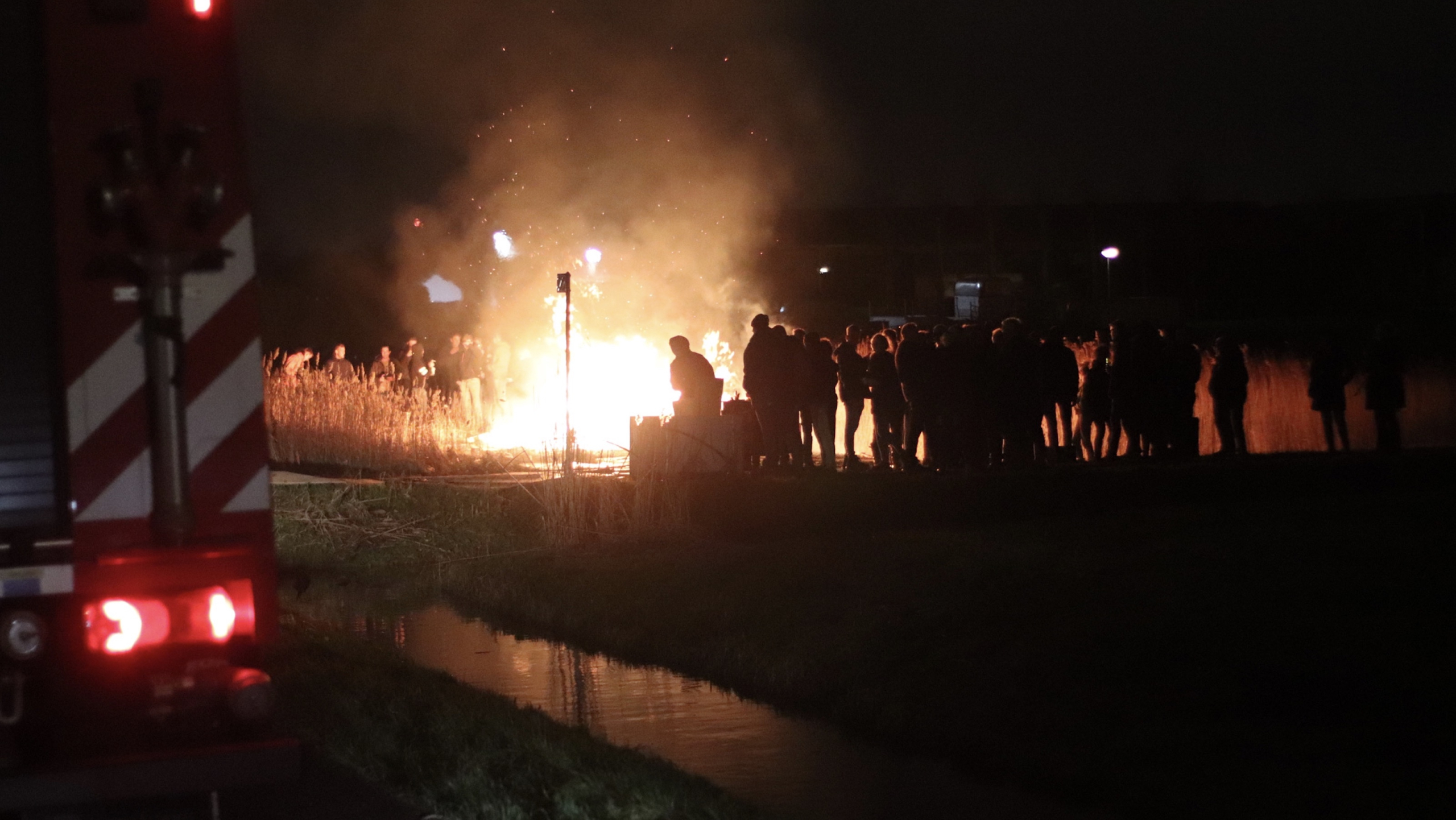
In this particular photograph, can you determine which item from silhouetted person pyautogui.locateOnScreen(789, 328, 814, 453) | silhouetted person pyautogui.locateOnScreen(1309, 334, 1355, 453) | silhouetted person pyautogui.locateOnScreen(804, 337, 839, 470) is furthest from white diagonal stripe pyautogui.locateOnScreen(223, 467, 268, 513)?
silhouetted person pyautogui.locateOnScreen(1309, 334, 1355, 453)

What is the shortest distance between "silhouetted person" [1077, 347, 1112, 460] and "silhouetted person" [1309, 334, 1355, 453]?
7.79 feet

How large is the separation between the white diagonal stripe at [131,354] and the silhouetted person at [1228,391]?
1415cm

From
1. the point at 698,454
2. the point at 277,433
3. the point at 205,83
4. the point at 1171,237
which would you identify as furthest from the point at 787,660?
the point at 1171,237

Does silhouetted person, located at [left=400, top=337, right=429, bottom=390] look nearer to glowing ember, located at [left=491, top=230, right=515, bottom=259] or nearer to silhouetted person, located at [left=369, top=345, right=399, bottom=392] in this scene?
silhouetted person, located at [left=369, top=345, right=399, bottom=392]

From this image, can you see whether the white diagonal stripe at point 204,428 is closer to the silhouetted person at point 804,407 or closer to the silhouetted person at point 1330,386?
the silhouetted person at point 804,407

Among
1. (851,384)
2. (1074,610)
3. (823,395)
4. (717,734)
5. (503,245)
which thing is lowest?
(717,734)

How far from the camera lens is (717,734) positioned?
8.48m

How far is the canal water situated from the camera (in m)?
7.00

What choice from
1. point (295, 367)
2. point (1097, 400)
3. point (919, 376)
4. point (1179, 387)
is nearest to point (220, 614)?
point (919, 376)

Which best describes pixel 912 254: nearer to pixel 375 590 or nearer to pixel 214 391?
pixel 375 590

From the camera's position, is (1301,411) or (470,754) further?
(1301,411)

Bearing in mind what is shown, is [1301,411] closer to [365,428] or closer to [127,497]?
[365,428]

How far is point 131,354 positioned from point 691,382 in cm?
1123

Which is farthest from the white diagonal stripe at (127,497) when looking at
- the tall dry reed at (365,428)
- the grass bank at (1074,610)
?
the tall dry reed at (365,428)
